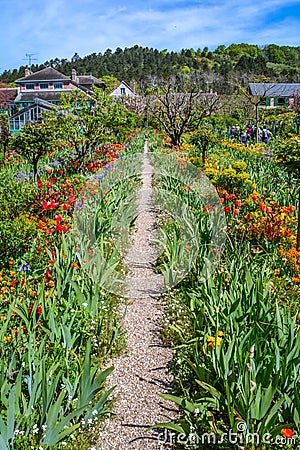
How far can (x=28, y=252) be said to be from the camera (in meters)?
4.82

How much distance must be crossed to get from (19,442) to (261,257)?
2.97 metres

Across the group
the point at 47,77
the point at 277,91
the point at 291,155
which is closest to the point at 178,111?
the point at 291,155

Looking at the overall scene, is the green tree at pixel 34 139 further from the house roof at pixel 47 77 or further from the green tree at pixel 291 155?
the house roof at pixel 47 77

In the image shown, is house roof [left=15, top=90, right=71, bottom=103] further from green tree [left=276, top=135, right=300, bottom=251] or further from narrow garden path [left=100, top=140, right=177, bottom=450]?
narrow garden path [left=100, top=140, right=177, bottom=450]

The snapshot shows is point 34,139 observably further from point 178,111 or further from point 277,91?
point 277,91

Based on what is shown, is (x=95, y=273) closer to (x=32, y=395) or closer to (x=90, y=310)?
(x=90, y=310)

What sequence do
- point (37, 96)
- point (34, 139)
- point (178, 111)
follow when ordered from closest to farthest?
point (34, 139) < point (178, 111) < point (37, 96)

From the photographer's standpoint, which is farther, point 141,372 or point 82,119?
point 82,119

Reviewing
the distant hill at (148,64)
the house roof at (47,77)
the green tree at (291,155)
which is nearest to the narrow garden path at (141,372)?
the green tree at (291,155)

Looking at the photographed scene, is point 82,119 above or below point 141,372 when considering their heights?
above

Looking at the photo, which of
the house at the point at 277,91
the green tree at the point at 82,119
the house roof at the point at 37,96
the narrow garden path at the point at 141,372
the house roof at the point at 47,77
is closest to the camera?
the narrow garden path at the point at 141,372

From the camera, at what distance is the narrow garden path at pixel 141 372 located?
266 cm

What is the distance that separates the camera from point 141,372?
3318 mm

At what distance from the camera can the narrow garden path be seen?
2.66 m
